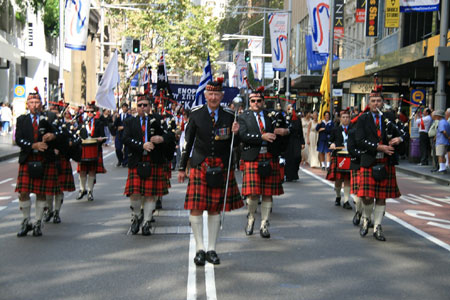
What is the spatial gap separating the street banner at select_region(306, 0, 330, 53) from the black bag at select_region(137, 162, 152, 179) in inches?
774

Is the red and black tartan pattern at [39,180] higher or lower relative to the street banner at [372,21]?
lower

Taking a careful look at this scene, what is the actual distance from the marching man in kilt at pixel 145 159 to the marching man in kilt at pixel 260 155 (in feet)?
3.32

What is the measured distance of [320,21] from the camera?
27.8 metres

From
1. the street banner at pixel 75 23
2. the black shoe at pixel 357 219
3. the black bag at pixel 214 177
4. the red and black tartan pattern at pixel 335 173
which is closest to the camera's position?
the black bag at pixel 214 177

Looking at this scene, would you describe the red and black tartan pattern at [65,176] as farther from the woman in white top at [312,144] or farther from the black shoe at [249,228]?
the woman in white top at [312,144]

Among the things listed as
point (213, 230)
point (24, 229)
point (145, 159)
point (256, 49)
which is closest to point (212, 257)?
point (213, 230)

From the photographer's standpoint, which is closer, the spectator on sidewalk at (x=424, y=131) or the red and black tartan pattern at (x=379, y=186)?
the red and black tartan pattern at (x=379, y=186)

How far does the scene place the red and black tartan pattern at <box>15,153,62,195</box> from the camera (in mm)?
8445

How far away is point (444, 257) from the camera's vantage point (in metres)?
7.62

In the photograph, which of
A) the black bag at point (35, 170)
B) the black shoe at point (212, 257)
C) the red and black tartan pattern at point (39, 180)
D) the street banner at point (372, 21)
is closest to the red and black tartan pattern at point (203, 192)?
the black shoe at point (212, 257)

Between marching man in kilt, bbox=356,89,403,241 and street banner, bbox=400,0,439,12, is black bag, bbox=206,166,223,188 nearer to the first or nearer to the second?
marching man in kilt, bbox=356,89,403,241

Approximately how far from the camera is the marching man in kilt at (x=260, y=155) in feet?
28.3

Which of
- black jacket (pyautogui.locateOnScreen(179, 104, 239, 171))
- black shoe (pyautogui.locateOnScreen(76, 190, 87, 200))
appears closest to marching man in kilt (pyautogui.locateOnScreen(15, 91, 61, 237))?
black jacket (pyautogui.locateOnScreen(179, 104, 239, 171))

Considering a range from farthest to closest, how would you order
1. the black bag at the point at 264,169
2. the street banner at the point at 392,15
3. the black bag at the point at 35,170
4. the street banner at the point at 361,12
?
the street banner at the point at 361,12 < the street banner at the point at 392,15 < the black bag at the point at 264,169 < the black bag at the point at 35,170
